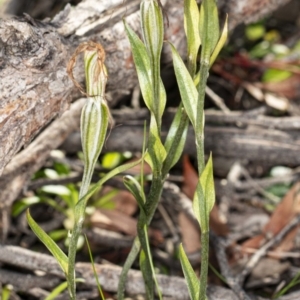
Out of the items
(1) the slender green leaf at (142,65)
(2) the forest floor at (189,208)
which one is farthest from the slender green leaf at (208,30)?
(2) the forest floor at (189,208)

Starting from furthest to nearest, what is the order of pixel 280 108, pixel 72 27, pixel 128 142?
pixel 280 108, pixel 128 142, pixel 72 27

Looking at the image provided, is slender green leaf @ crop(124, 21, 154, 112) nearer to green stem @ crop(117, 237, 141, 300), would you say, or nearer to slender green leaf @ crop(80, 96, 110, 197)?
slender green leaf @ crop(80, 96, 110, 197)

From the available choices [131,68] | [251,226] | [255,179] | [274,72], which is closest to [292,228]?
[251,226]

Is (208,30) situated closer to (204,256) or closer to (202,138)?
(202,138)

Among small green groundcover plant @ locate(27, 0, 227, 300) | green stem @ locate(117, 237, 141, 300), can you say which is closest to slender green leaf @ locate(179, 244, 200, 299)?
small green groundcover plant @ locate(27, 0, 227, 300)

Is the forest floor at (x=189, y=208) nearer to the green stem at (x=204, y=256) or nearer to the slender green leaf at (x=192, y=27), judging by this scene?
the green stem at (x=204, y=256)

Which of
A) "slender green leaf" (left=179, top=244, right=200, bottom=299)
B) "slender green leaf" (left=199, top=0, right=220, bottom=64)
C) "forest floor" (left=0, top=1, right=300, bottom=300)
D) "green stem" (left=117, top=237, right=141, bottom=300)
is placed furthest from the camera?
"forest floor" (left=0, top=1, right=300, bottom=300)

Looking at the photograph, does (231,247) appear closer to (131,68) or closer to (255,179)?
(255,179)
